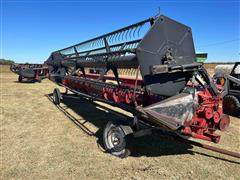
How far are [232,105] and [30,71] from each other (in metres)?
15.5

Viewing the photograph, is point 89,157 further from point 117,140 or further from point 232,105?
point 232,105

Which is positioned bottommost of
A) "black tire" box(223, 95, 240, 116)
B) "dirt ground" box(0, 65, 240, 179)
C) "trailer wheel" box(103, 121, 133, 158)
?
"dirt ground" box(0, 65, 240, 179)

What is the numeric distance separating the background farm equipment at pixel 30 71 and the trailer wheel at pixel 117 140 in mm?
15762

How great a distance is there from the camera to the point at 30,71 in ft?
60.8

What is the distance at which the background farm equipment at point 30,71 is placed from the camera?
60.1ft

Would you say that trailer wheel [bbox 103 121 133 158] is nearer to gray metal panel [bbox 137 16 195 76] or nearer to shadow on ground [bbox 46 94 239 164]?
shadow on ground [bbox 46 94 239 164]

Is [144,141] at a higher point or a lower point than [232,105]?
lower

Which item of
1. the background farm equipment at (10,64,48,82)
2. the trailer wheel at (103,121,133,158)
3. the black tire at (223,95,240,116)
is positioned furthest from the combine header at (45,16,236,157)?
the background farm equipment at (10,64,48,82)

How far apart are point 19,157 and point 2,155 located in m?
0.37

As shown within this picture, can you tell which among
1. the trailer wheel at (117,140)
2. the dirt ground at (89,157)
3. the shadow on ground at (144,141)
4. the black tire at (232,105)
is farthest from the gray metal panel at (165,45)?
the black tire at (232,105)

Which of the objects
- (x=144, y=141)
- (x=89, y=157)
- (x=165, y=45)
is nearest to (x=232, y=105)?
(x=144, y=141)

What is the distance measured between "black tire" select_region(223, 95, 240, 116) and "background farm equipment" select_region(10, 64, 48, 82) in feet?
49.8

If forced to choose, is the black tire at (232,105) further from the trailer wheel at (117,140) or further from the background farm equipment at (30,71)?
the background farm equipment at (30,71)

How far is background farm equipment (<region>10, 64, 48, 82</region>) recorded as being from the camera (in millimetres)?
18328
